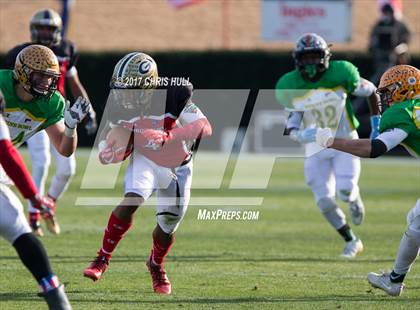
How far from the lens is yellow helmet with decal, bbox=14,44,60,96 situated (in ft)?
22.4

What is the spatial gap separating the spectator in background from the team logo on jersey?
522 inches

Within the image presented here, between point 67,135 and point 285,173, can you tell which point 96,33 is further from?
point 67,135

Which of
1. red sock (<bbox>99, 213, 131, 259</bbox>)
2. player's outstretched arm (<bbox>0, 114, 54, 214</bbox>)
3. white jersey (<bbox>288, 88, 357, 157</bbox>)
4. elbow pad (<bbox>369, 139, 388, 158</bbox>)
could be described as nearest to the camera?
player's outstretched arm (<bbox>0, 114, 54, 214</bbox>)

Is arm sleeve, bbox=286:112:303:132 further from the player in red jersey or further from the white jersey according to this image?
the player in red jersey

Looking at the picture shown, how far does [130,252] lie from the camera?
31.7 feet

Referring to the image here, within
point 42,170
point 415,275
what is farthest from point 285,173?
point 415,275

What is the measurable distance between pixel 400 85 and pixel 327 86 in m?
2.59

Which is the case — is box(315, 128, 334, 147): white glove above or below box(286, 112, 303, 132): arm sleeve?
above

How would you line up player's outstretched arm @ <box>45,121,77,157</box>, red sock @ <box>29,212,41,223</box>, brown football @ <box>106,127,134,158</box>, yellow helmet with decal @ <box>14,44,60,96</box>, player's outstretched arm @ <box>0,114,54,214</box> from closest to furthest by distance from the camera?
player's outstretched arm @ <box>0,114,54,214</box>
yellow helmet with decal @ <box>14,44,60,96</box>
player's outstretched arm @ <box>45,121,77,157</box>
brown football @ <box>106,127,134,158</box>
red sock @ <box>29,212,41,223</box>

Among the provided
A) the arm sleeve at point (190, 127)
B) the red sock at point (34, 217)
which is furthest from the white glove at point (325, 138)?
the red sock at point (34, 217)

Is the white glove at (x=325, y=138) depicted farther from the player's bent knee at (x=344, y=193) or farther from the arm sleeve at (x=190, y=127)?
the player's bent knee at (x=344, y=193)

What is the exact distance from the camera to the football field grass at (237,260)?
7.33 m

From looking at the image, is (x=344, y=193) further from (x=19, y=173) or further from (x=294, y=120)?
(x=19, y=173)

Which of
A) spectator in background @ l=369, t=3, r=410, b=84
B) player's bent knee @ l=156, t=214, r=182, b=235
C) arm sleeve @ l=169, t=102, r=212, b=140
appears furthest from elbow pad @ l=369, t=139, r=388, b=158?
spectator in background @ l=369, t=3, r=410, b=84
